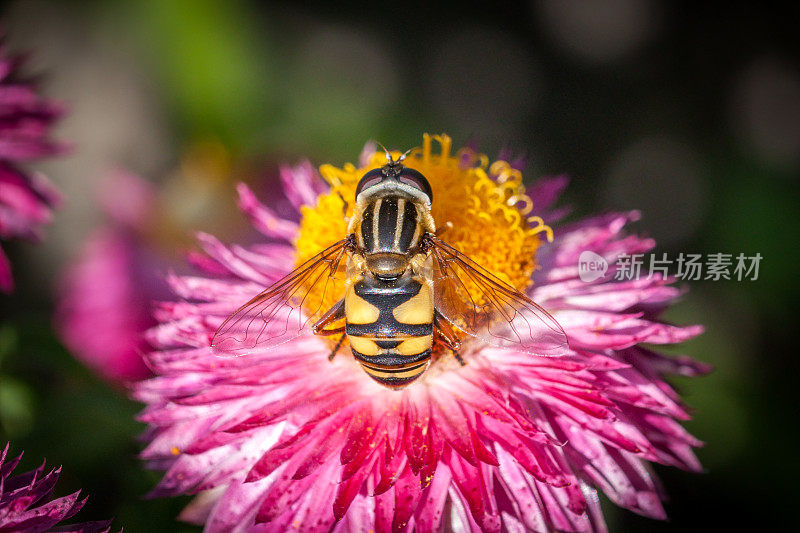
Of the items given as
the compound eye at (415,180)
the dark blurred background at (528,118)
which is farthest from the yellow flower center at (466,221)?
the dark blurred background at (528,118)

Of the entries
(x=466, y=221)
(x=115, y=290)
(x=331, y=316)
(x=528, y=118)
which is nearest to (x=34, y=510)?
(x=331, y=316)

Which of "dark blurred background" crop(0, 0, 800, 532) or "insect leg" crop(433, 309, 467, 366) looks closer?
"insect leg" crop(433, 309, 467, 366)

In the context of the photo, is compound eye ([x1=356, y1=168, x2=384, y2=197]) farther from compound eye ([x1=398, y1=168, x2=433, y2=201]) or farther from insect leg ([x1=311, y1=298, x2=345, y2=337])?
insect leg ([x1=311, y1=298, x2=345, y2=337])

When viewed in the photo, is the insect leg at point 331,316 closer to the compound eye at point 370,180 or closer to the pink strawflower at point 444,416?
the pink strawflower at point 444,416

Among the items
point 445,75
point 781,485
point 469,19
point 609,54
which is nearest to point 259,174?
point 445,75

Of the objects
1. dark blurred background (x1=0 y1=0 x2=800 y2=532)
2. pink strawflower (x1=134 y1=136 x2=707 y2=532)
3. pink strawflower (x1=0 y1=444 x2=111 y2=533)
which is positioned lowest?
pink strawflower (x1=0 y1=444 x2=111 y2=533)

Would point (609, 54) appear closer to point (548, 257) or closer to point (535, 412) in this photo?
point (548, 257)

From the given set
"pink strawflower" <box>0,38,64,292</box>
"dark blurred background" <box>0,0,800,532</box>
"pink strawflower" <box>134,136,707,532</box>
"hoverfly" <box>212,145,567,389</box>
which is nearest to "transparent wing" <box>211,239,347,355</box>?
"hoverfly" <box>212,145,567,389</box>
